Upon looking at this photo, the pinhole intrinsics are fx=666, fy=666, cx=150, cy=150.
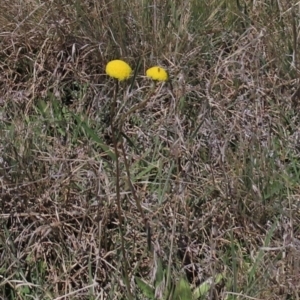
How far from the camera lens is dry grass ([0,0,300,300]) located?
1429 mm

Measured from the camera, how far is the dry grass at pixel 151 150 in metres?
1.43

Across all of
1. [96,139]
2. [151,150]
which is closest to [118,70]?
[96,139]

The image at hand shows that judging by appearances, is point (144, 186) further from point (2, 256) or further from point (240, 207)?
point (2, 256)

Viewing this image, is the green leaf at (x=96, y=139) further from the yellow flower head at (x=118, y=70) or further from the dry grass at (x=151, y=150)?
the yellow flower head at (x=118, y=70)

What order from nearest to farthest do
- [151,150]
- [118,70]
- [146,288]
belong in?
[118,70] < [146,288] < [151,150]

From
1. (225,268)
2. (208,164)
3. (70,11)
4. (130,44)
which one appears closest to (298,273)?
(225,268)

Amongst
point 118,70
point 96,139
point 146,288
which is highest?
point 118,70

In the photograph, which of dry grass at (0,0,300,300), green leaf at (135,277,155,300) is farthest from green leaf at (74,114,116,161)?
green leaf at (135,277,155,300)

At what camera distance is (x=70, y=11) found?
6.47 ft

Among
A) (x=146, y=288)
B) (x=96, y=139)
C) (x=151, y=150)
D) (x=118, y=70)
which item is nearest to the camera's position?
(x=118, y=70)

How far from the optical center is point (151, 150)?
1692 millimetres

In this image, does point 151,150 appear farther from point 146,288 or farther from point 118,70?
point 118,70

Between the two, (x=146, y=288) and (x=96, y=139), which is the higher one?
(x=96, y=139)

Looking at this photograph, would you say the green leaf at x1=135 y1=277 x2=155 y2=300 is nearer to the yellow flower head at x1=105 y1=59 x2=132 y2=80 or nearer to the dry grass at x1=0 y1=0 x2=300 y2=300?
the dry grass at x1=0 y1=0 x2=300 y2=300
